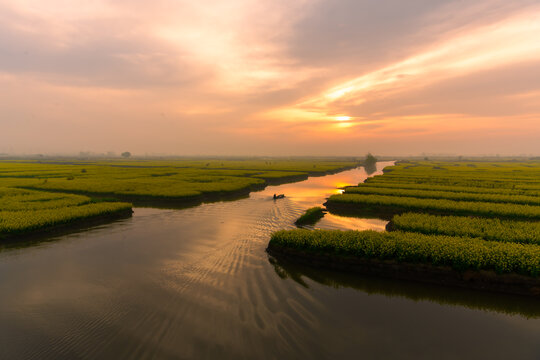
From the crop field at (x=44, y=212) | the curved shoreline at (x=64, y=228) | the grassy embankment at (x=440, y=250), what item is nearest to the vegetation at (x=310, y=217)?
the grassy embankment at (x=440, y=250)

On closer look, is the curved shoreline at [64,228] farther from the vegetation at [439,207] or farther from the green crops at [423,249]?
the vegetation at [439,207]

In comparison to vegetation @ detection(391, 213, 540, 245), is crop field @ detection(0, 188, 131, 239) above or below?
above

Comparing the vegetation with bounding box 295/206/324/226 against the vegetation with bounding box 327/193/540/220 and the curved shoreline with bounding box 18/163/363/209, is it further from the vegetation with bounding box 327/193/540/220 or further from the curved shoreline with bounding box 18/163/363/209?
the curved shoreline with bounding box 18/163/363/209

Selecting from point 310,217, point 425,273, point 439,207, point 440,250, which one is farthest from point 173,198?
point 439,207

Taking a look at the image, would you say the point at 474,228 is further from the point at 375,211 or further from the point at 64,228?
the point at 64,228

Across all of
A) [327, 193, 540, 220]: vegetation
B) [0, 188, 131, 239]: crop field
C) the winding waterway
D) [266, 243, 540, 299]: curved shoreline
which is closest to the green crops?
[266, 243, 540, 299]: curved shoreline

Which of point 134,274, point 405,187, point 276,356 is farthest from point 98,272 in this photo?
point 405,187

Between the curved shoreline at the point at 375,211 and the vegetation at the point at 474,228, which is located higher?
the vegetation at the point at 474,228
